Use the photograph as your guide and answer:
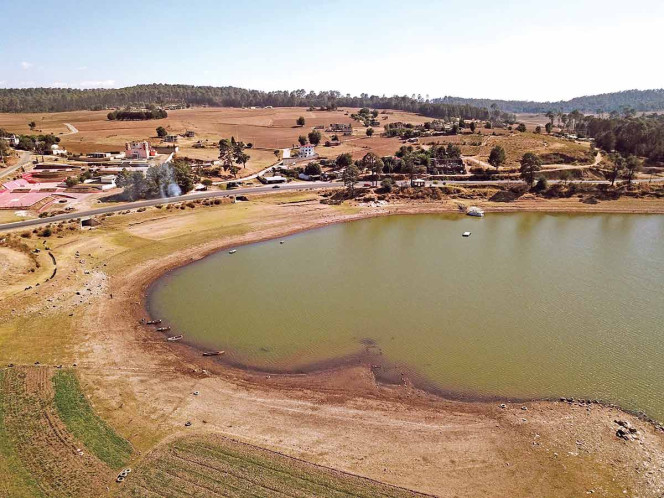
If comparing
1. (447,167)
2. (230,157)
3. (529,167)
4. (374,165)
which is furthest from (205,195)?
(529,167)

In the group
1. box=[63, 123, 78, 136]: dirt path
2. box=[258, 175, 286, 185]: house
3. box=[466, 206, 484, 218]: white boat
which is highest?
box=[63, 123, 78, 136]: dirt path

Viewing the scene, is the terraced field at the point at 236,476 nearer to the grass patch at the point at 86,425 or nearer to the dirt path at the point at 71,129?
the grass patch at the point at 86,425

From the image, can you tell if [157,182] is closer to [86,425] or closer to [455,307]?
[86,425]

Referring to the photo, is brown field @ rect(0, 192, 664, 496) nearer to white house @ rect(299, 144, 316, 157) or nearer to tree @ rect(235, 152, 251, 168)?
tree @ rect(235, 152, 251, 168)

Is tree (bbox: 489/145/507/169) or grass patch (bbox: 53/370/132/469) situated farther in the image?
tree (bbox: 489/145/507/169)

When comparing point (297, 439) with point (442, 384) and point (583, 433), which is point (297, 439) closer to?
point (442, 384)

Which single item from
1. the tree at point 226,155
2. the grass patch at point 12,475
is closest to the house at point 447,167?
the tree at point 226,155

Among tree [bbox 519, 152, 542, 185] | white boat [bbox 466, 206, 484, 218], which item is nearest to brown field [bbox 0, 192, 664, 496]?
white boat [bbox 466, 206, 484, 218]
